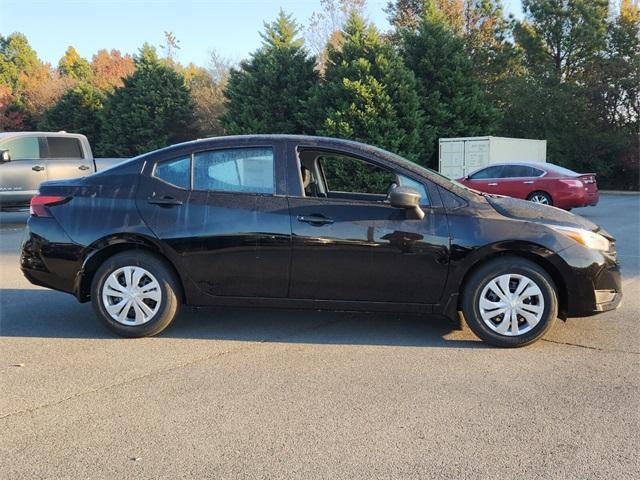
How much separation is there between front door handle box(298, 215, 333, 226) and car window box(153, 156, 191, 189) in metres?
1.05

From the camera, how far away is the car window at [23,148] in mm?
12719

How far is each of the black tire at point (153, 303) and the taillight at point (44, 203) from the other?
70 cm

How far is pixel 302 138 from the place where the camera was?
4.99 m

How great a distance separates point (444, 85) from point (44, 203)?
23.5m

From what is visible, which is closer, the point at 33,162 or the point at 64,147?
the point at 33,162

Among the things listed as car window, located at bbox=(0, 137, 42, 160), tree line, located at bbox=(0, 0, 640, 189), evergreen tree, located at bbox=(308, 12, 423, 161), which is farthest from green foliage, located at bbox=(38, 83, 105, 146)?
car window, located at bbox=(0, 137, 42, 160)

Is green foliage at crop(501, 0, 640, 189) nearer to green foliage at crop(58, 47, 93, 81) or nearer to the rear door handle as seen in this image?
the rear door handle

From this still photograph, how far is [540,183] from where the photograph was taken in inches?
583

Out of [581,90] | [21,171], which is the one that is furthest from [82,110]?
[581,90]

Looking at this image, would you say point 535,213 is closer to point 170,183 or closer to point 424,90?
point 170,183

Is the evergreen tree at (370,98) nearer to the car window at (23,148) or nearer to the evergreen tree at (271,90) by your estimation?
the evergreen tree at (271,90)

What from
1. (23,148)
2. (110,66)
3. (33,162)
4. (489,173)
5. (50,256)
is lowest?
(50,256)

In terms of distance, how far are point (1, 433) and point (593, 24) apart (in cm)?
3900

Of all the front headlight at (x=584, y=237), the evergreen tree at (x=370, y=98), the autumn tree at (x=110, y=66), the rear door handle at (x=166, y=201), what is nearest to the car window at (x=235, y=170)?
the rear door handle at (x=166, y=201)
